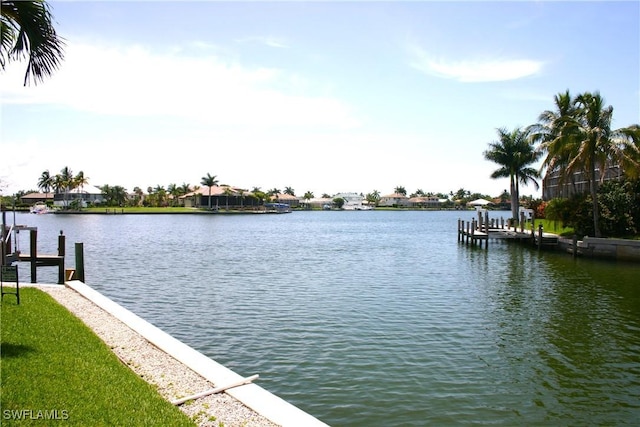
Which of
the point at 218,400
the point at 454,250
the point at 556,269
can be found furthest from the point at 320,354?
the point at 454,250

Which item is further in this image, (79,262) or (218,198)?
(218,198)

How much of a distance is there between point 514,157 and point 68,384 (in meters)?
57.4

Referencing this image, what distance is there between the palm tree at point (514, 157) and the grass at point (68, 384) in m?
54.8

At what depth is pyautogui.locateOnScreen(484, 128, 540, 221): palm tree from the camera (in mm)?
57500

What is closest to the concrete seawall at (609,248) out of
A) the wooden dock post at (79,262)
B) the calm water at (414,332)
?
the calm water at (414,332)

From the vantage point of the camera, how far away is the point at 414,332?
1427 centimetres

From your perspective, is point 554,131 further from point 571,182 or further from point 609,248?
point 609,248

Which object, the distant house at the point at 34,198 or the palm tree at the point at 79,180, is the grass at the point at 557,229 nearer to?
the palm tree at the point at 79,180

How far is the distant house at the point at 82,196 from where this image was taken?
14750 centimetres

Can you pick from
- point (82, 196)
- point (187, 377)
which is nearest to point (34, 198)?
point (82, 196)

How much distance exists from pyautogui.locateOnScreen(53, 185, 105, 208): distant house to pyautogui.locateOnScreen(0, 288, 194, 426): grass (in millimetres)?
148404

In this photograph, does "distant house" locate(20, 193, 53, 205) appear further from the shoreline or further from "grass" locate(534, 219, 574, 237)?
the shoreline

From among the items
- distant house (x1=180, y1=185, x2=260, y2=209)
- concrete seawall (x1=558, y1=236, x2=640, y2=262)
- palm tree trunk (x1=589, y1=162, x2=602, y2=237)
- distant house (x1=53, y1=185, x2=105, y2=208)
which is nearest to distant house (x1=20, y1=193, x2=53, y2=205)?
distant house (x1=53, y1=185, x2=105, y2=208)

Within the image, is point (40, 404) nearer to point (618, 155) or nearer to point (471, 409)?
point (471, 409)
